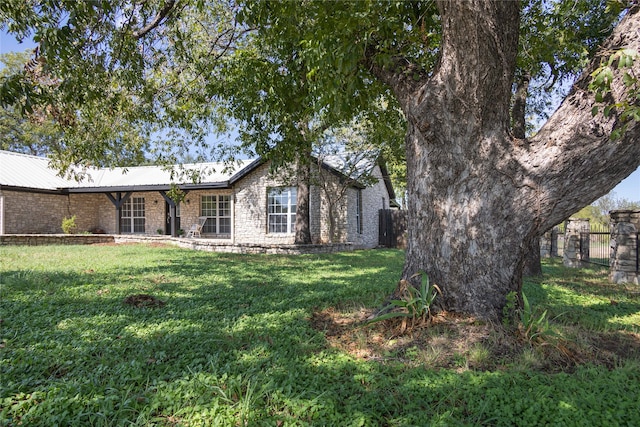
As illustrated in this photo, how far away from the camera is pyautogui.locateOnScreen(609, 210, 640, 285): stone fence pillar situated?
7.08m

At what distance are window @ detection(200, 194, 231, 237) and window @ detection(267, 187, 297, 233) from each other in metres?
2.84

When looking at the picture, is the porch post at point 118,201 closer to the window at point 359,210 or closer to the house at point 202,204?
the house at point 202,204

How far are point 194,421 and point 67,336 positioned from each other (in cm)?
211

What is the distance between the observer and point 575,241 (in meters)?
9.89

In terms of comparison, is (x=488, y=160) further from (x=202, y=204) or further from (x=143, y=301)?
(x=202, y=204)

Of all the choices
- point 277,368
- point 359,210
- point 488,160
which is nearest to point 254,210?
point 359,210

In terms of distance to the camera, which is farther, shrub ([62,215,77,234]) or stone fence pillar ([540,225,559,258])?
shrub ([62,215,77,234])

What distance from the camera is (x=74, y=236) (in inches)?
610

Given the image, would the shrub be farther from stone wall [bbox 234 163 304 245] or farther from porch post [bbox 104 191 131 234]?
stone wall [bbox 234 163 304 245]

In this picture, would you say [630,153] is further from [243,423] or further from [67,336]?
[67,336]

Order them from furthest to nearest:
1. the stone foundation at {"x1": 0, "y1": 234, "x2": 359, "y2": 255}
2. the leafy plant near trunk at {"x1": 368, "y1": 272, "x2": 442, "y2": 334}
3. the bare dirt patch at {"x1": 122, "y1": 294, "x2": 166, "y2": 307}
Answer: the stone foundation at {"x1": 0, "y1": 234, "x2": 359, "y2": 255} → the bare dirt patch at {"x1": 122, "y1": 294, "x2": 166, "y2": 307} → the leafy plant near trunk at {"x1": 368, "y1": 272, "x2": 442, "y2": 334}

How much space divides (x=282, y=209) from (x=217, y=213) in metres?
4.04

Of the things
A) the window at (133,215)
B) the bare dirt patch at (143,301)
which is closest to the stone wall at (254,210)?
the window at (133,215)

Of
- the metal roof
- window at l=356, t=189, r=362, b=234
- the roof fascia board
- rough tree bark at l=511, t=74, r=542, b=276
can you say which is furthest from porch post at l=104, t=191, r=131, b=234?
rough tree bark at l=511, t=74, r=542, b=276
